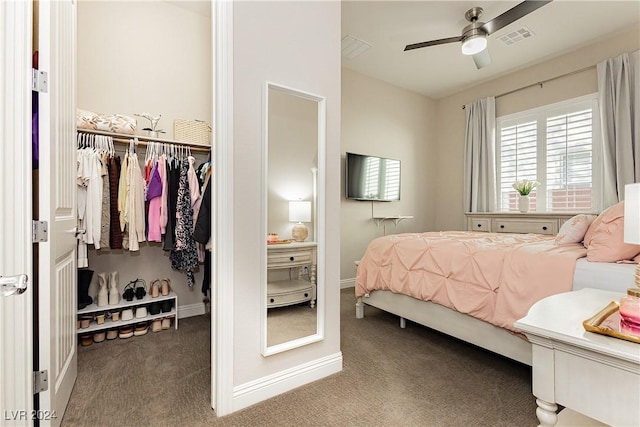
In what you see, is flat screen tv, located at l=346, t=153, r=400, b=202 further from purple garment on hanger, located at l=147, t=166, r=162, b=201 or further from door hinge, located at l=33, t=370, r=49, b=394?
door hinge, located at l=33, t=370, r=49, b=394

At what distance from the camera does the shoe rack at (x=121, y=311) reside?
233 centimetres

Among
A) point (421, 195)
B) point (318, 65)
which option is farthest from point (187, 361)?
point (421, 195)

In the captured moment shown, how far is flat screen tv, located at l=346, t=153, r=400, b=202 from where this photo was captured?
410cm

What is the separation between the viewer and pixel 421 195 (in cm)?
513

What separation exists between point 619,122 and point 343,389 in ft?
13.1

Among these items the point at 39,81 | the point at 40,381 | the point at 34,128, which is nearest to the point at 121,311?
the point at 40,381

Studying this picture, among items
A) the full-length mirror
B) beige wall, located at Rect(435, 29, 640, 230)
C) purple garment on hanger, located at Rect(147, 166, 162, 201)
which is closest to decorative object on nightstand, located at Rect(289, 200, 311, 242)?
the full-length mirror

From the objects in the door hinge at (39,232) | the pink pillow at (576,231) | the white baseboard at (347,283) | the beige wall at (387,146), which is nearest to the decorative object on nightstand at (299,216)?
the door hinge at (39,232)

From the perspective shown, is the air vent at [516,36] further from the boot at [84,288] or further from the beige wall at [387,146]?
the boot at [84,288]

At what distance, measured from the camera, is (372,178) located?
4328 millimetres

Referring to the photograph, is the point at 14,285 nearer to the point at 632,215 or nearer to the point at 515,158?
the point at 632,215

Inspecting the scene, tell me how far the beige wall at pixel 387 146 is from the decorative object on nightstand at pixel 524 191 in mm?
1505

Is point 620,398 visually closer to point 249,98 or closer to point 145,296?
point 249,98

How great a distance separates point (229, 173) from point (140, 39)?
2115 millimetres
